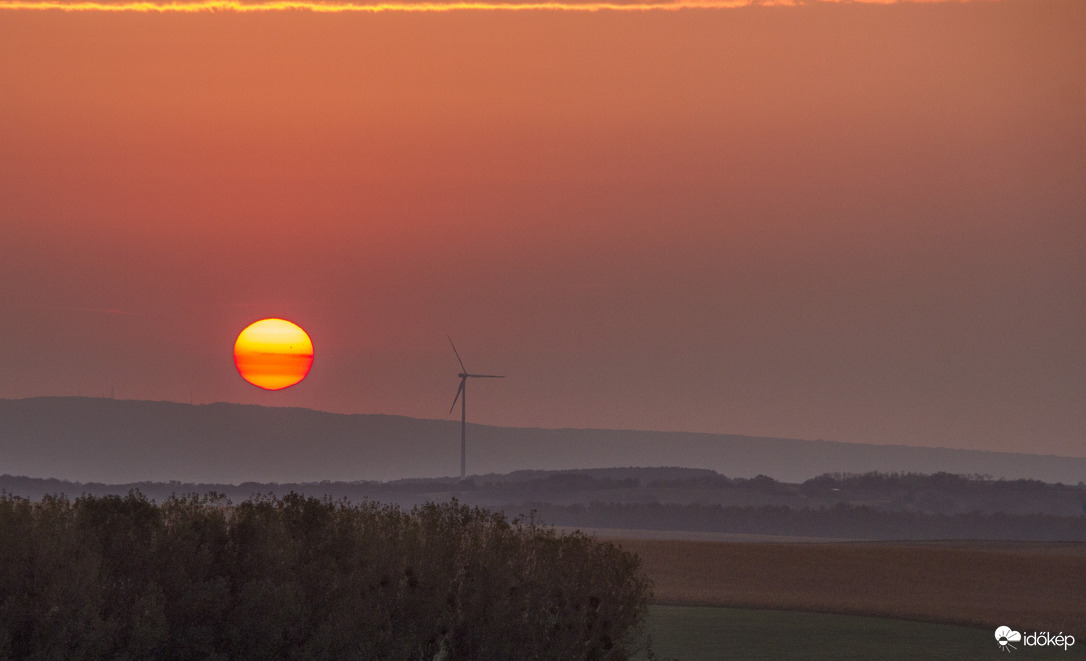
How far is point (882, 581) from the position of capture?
3789 inches

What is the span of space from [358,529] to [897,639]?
26.5 metres

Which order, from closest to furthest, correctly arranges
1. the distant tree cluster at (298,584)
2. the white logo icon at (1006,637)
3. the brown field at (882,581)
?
the distant tree cluster at (298,584), the white logo icon at (1006,637), the brown field at (882,581)

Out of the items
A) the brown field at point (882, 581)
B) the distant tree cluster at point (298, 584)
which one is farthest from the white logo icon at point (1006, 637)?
the distant tree cluster at point (298, 584)

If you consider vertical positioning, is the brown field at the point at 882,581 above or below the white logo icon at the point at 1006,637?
above

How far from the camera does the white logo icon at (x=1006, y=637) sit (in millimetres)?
49562

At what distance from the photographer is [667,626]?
54156mm

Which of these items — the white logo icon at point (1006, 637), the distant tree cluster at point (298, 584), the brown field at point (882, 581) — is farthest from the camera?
the brown field at point (882, 581)

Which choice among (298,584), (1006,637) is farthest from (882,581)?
(298,584)

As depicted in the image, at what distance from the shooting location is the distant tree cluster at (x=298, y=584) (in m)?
28.1

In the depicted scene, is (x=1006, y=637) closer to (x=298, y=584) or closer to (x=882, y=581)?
(x=298, y=584)

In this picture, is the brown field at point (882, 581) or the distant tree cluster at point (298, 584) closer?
the distant tree cluster at point (298, 584)

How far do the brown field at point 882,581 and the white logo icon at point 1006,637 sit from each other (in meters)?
4.42

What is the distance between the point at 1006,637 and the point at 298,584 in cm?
3230

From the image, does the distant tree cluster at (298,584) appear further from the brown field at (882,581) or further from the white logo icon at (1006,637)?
the brown field at (882,581)
